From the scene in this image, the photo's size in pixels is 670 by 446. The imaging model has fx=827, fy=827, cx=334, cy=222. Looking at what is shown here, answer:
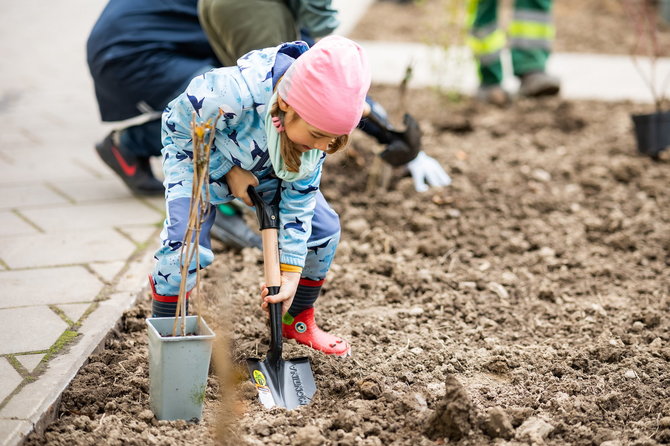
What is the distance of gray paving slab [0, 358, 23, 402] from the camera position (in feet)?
7.61

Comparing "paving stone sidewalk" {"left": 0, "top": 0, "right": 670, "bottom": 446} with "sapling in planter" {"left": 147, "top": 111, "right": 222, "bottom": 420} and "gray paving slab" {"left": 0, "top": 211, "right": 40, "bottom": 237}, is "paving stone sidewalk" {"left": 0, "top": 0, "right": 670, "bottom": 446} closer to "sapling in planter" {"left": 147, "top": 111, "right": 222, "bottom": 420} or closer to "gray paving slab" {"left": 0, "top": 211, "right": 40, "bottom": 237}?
"gray paving slab" {"left": 0, "top": 211, "right": 40, "bottom": 237}

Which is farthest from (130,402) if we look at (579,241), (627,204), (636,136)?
(636,136)

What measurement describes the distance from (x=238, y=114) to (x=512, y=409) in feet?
3.78

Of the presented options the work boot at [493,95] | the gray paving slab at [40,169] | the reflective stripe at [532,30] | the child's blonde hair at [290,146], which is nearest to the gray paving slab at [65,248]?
the gray paving slab at [40,169]

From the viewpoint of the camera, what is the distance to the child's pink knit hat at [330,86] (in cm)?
210

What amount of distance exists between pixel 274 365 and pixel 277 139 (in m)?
0.71

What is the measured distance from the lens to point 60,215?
3797mm

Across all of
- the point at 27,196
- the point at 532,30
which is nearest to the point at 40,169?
the point at 27,196

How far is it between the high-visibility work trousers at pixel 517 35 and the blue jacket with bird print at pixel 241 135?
12.0 feet

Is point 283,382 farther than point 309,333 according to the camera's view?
No

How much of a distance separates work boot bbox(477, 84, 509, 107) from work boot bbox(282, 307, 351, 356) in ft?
11.3

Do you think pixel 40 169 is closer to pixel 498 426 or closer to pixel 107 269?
pixel 107 269

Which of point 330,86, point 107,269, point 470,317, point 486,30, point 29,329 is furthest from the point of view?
point 486,30

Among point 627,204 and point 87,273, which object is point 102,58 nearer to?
point 87,273
